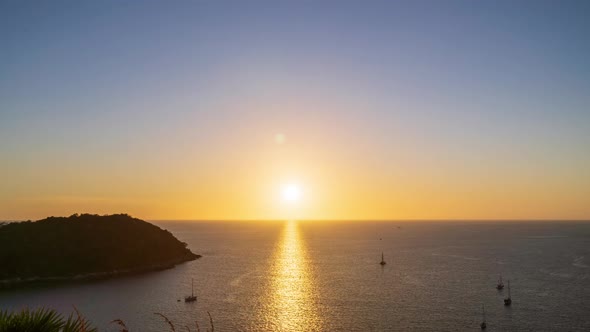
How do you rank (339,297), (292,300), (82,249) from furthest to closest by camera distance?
(82,249), (339,297), (292,300)

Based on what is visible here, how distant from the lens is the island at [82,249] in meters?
129

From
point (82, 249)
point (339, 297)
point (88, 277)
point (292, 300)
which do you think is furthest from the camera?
point (82, 249)

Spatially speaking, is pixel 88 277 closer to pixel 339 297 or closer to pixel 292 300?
pixel 292 300

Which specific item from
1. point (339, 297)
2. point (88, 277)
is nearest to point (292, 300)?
point (339, 297)

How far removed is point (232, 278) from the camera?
130625mm

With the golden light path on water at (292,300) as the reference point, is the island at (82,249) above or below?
above

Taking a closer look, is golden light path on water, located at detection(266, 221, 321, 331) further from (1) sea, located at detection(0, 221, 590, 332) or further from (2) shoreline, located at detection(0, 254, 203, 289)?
(2) shoreline, located at detection(0, 254, 203, 289)

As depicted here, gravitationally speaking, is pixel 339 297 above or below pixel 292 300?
above

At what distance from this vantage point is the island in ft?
422

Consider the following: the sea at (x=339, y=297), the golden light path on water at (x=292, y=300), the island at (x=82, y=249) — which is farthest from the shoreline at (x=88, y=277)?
the golden light path on water at (x=292, y=300)

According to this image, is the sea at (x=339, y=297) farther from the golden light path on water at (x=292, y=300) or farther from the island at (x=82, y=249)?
the island at (x=82, y=249)

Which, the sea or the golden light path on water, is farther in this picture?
the golden light path on water

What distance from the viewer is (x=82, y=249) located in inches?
5694

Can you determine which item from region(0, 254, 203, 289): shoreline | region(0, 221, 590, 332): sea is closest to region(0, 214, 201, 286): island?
region(0, 254, 203, 289): shoreline
